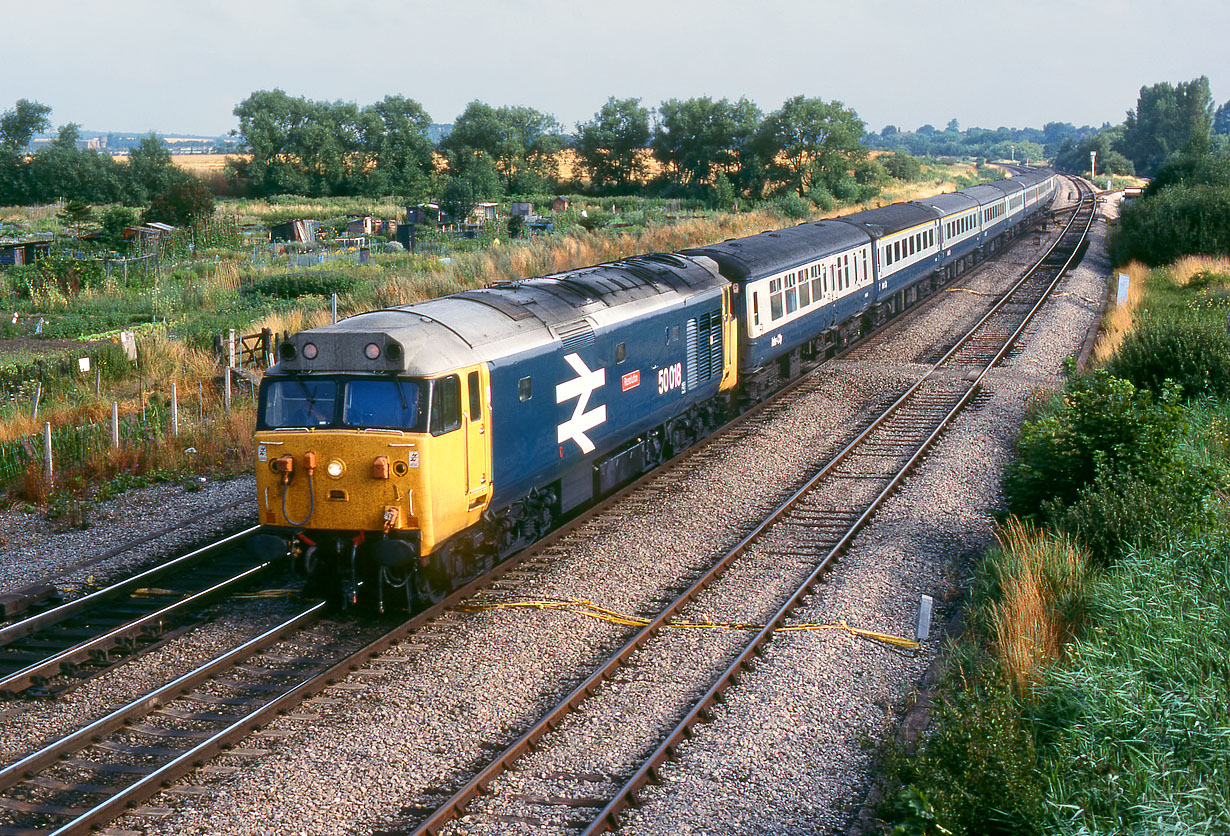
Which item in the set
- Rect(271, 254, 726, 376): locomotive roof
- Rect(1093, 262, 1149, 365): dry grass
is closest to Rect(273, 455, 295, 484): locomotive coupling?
Rect(271, 254, 726, 376): locomotive roof

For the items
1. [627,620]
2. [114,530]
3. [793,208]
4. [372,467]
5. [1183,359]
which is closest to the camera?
[372,467]

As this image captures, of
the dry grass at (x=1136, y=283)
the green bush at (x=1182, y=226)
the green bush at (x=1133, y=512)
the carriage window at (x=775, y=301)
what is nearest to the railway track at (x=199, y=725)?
the green bush at (x=1133, y=512)

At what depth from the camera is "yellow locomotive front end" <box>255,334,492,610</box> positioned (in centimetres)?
996

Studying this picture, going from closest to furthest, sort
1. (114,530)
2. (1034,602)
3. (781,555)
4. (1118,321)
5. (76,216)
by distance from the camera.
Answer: (1034,602) → (781,555) → (114,530) → (1118,321) → (76,216)

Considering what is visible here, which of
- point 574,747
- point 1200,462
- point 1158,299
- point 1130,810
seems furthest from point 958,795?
point 1158,299

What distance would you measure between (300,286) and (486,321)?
81.6ft

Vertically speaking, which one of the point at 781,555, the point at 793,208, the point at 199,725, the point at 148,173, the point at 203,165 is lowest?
the point at 199,725

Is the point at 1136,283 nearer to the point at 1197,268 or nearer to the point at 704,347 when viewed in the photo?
the point at 1197,268

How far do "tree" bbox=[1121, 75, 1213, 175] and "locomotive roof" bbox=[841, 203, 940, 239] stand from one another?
99.3m

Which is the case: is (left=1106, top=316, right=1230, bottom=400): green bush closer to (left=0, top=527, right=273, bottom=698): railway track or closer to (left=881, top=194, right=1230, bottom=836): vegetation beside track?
(left=881, top=194, right=1230, bottom=836): vegetation beside track

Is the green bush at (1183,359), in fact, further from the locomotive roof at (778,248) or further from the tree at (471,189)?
the tree at (471,189)

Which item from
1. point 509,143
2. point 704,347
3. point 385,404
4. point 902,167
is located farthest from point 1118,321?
point 902,167

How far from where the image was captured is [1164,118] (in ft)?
411

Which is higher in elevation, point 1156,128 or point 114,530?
point 1156,128
